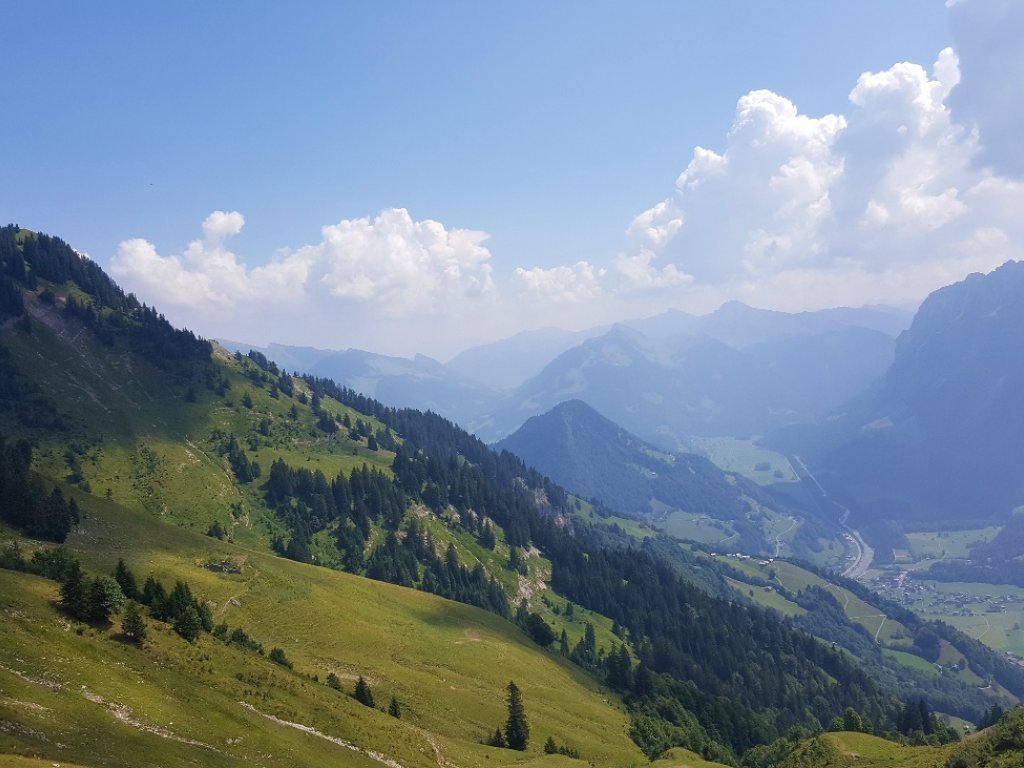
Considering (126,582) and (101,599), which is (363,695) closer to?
(126,582)

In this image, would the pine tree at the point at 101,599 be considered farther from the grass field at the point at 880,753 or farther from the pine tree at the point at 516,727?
the grass field at the point at 880,753

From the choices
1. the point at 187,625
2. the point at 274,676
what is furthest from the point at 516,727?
the point at 187,625

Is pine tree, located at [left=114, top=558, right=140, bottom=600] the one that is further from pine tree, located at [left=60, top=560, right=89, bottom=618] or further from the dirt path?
the dirt path

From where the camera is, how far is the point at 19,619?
152 feet

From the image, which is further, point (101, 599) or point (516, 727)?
point (516, 727)

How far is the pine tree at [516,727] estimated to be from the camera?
242 feet

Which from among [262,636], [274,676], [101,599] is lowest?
[262,636]

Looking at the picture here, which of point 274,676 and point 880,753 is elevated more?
point 274,676

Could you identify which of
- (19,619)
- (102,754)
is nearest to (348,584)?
(19,619)

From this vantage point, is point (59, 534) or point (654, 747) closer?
point (59, 534)

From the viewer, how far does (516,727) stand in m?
75.0

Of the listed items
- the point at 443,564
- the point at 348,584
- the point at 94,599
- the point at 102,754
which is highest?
the point at 94,599

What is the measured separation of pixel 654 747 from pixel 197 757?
80826 millimetres

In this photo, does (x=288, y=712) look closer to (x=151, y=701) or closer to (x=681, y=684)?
(x=151, y=701)
